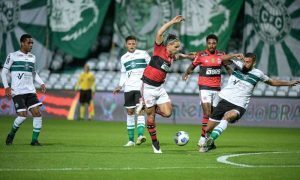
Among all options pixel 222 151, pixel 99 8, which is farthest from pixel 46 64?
pixel 222 151

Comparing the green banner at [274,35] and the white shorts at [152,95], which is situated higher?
the green banner at [274,35]

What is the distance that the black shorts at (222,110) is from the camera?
13.9 meters

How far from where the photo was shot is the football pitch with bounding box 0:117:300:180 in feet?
32.9

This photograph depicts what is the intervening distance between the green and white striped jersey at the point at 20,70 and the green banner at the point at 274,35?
460 inches

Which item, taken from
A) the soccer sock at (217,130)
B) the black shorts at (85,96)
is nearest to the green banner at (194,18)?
the black shorts at (85,96)

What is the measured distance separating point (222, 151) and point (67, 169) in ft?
14.3

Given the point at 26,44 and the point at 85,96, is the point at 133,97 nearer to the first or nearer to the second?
the point at 26,44

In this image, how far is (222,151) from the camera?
13938 millimetres

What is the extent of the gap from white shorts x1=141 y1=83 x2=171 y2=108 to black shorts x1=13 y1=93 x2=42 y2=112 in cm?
270

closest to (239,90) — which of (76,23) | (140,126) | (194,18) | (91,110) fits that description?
(140,126)

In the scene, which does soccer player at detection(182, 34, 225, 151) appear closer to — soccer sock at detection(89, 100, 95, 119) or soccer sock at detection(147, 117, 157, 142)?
soccer sock at detection(147, 117, 157, 142)

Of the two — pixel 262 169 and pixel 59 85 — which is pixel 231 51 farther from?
pixel 262 169

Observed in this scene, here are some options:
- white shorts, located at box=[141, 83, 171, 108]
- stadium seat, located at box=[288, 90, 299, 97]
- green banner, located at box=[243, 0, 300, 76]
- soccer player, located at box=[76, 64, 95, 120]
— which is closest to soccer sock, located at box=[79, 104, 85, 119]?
soccer player, located at box=[76, 64, 95, 120]

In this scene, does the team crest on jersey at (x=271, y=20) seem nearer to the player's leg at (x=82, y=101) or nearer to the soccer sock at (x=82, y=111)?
the player's leg at (x=82, y=101)
